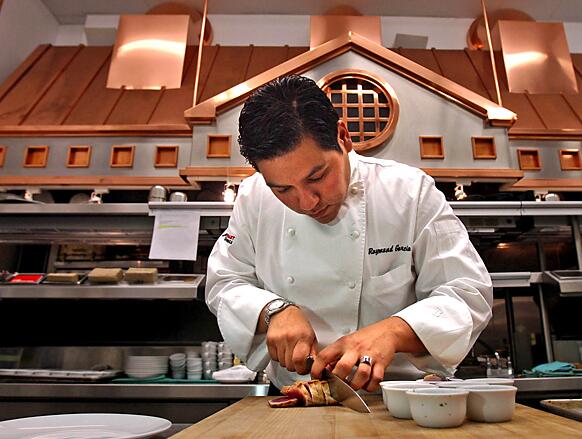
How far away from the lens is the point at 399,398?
2.72ft

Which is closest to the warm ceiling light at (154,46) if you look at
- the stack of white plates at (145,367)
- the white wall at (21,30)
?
the white wall at (21,30)

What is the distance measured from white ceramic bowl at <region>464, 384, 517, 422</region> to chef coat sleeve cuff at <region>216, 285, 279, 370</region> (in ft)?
1.84

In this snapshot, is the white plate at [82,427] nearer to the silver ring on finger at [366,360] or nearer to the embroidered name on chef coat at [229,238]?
the silver ring on finger at [366,360]

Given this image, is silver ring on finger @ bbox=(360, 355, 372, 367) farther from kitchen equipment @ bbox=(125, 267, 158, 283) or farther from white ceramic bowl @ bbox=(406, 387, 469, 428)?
kitchen equipment @ bbox=(125, 267, 158, 283)

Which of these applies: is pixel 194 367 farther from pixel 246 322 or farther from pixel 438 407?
pixel 438 407

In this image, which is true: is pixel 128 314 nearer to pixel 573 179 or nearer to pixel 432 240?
pixel 432 240

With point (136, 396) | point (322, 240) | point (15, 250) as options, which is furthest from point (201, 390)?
point (15, 250)

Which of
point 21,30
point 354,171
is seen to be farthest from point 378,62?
point 21,30

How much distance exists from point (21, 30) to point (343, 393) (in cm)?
432

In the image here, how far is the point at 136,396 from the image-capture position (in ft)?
6.64

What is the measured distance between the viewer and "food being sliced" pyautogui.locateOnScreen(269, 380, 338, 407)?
101 centimetres

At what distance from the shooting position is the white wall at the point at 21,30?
376 cm

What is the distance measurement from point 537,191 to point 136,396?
96.6 inches

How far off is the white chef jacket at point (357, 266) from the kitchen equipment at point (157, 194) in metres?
1.30
